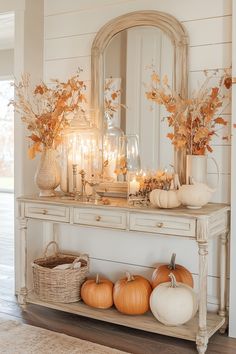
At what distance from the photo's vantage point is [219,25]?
303 cm

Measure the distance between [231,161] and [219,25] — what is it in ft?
2.89

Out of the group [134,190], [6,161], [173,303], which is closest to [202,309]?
[173,303]

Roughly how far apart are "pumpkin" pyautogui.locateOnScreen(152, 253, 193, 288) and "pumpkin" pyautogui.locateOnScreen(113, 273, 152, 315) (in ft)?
0.24

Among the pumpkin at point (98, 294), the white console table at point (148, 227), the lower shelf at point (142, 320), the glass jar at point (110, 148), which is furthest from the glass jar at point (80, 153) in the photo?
the lower shelf at point (142, 320)

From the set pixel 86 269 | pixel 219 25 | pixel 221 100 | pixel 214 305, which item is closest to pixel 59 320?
pixel 86 269

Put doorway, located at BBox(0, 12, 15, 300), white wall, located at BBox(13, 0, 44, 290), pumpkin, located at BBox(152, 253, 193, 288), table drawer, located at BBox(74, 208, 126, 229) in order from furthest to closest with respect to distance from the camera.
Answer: doorway, located at BBox(0, 12, 15, 300) < white wall, located at BBox(13, 0, 44, 290) < pumpkin, located at BBox(152, 253, 193, 288) < table drawer, located at BBox(74, 208, 126, 229)

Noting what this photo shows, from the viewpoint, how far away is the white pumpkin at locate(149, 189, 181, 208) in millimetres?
2783

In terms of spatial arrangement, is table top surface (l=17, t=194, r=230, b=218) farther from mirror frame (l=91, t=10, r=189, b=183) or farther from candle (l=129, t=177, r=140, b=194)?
mirror frame (l=91, t=10, r=189, b=183)

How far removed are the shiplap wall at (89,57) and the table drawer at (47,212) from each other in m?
0.47

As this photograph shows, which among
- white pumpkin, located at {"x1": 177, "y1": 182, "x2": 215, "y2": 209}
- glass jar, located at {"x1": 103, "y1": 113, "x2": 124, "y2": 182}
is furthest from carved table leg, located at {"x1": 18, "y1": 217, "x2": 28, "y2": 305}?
white pumpkin, located at {"x1": 177, "y1": 182, "x2": 215, "y2": 209}

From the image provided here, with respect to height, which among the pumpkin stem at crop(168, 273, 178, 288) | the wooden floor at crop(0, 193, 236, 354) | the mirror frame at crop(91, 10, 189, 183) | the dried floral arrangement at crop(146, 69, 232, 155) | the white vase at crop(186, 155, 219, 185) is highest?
the mirror frame at crop(91, 10, 189, 183)

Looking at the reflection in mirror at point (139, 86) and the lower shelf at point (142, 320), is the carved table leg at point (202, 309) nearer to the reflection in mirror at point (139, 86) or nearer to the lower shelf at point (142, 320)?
the lower shelf at point (142, 320)

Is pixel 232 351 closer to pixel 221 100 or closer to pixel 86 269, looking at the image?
pixel 86 269

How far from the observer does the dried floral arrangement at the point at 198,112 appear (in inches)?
116
